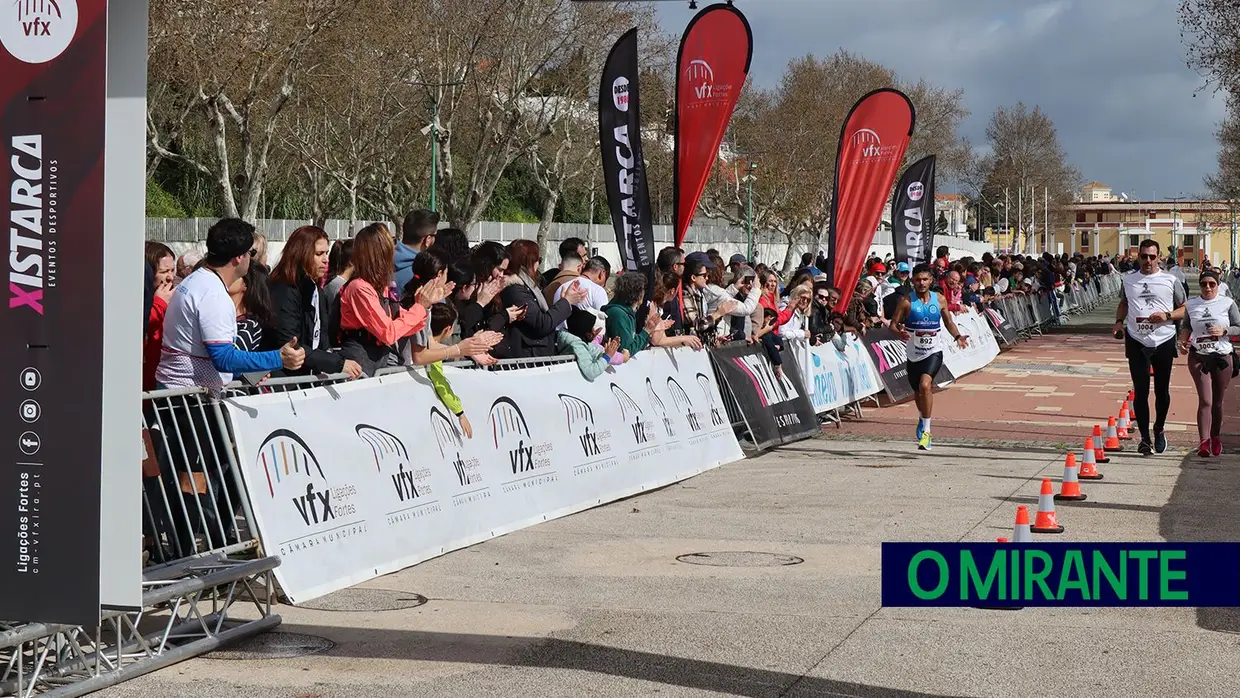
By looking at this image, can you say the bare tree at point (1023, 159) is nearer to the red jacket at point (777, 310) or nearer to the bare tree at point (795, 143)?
the bare tree at point (795, 143)

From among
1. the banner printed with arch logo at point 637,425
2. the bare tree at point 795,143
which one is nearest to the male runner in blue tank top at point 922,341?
the banner printed with arch logo at point 637,425

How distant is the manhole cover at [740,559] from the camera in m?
9.26


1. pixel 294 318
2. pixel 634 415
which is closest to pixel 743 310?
pixel 634 415

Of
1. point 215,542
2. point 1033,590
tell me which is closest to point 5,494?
point 215,542

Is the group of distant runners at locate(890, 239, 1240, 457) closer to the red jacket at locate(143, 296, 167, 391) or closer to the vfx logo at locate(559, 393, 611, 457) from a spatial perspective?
the vfx logo at locate(559, 393, 611, 457)

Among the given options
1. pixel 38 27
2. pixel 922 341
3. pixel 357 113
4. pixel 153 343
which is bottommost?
pixel 153 343

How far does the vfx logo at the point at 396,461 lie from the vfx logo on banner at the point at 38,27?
346cm

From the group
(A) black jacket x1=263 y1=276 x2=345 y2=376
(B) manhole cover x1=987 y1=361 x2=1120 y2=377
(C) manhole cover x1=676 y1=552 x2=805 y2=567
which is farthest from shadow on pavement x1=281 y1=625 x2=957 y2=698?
(B) manhole cover x1=987 y1=361 x2=1120 y2=377

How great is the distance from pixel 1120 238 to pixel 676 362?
19208 centimetres

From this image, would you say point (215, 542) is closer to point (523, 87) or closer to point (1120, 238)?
point (523, 87)

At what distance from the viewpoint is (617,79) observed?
16.0 m

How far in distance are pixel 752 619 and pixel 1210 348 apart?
8831 millimetres

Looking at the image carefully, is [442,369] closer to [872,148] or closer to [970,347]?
[872,148]

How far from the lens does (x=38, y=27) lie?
5.82m
